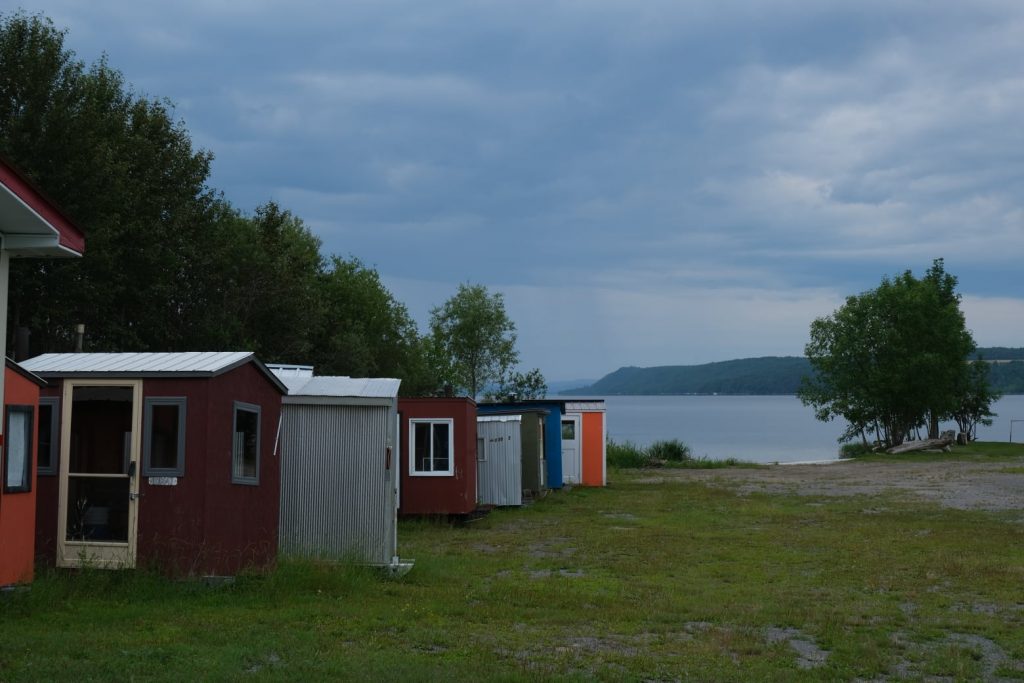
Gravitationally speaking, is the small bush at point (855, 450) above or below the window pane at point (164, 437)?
below

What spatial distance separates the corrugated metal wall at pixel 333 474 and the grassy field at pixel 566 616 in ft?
4.40

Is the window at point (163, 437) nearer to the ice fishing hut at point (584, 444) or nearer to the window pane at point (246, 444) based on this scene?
the window pane at point (246, 444)

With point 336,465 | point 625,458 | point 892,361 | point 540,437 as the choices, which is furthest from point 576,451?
point 892,361

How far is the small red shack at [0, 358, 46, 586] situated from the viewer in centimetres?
1037

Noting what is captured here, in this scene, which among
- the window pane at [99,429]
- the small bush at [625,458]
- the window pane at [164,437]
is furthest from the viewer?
the small bush at [625,458]

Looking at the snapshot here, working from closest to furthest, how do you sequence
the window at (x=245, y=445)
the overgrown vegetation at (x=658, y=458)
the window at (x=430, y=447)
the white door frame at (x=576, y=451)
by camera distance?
the window at (x=245, y=445), the window at (x=430, y=447), the white door frame at (x=576, y=451), the overgrown vegetation at (x=658, y=458)

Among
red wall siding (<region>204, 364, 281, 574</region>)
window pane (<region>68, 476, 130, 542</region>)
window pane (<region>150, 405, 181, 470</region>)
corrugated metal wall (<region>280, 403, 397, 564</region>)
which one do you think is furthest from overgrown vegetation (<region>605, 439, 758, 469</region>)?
window pane (<region>150, 405, 181, 470</region>)

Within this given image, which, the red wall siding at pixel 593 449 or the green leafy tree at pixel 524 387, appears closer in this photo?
the red wall siding at pixel 593 449

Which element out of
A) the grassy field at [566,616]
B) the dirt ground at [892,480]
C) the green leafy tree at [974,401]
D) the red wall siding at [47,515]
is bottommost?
the grassy field at [566,616]

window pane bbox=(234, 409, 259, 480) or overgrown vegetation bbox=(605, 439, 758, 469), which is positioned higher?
window pane bbox=(234, 409, 259, 480)

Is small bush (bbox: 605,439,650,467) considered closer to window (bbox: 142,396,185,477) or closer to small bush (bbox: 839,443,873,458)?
small bush (bbox: 839,443,873,458)

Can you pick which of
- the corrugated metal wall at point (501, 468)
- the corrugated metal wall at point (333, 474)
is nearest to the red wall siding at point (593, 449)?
the corrugated metal wall at point (501, 468)

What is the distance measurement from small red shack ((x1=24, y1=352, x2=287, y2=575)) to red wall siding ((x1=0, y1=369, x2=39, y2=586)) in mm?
1059

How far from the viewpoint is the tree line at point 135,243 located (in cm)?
2677
